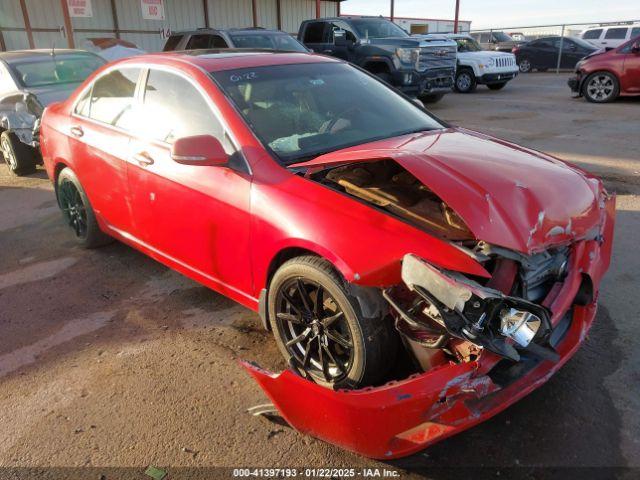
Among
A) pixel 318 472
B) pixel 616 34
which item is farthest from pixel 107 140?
pixel 616 34

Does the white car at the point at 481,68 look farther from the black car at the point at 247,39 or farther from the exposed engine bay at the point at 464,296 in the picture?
the exposed engine bay at the point at 464,296

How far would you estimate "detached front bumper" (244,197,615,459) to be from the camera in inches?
78.9

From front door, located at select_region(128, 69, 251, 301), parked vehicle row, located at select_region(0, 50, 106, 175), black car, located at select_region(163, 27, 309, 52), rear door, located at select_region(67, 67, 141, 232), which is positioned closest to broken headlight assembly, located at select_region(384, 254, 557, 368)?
front door, located at select_region(128, 69, 251, 301)

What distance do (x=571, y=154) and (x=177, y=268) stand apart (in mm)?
6419

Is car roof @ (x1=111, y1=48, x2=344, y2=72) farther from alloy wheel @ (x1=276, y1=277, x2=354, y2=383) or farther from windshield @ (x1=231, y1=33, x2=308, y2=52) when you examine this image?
windshield @ (x1=231, y1=33, x2=308, y2=52)

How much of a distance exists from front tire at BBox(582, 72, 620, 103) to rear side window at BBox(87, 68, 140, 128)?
11852mm

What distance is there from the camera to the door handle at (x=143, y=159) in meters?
3.46

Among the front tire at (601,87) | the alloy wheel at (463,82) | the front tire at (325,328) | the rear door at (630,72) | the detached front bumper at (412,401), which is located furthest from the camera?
the alloy wheel at (463,82)

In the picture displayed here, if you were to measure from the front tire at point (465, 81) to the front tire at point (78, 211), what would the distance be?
506 inches

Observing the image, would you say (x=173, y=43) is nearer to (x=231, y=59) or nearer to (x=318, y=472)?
(x=231, y=59)

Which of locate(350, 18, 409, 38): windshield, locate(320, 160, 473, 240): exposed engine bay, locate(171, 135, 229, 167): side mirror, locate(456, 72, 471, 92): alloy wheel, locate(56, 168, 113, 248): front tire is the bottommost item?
locate(456, 72, 471, 92): alloy wheel

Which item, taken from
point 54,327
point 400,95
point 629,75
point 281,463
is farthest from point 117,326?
point 629,75

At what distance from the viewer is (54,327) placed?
3.64m

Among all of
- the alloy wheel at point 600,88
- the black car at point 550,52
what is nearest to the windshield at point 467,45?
the alloy wheel at point 600,88
